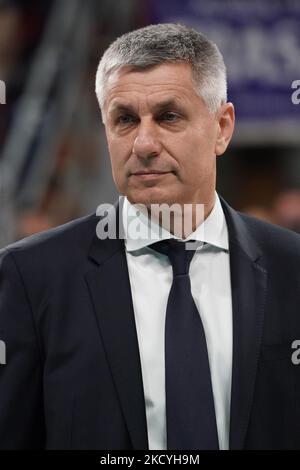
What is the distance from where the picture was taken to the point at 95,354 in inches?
95.1

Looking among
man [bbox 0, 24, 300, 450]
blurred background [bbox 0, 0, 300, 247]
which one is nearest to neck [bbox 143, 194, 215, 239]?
man [bbox 0, 24, 300, 450]

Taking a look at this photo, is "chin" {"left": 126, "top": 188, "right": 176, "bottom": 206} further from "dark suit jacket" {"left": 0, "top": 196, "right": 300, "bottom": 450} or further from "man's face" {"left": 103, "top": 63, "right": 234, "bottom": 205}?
"dark suit jacket" {"left": 0, "top": 196, "right": 300, "bottom": 450}

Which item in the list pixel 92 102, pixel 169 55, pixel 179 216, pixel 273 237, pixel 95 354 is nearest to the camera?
pixel 95 354

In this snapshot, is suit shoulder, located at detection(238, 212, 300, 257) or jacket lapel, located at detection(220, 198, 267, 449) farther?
suit shoulder, located at detection(238, 212, 300, 257)

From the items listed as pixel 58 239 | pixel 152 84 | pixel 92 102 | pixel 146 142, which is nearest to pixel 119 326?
pixel 58 239

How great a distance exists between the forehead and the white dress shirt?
1.05ft

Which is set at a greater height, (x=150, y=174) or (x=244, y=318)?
(x=150, y=174)

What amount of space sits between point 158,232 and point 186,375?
0.41m

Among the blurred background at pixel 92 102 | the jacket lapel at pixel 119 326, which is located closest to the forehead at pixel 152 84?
the jacket lapel at pixel 119 326

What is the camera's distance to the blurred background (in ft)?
22.3

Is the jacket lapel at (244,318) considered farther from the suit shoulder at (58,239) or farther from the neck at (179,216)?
the suit shoulder at (58,239)

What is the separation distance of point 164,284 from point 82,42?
624 cm

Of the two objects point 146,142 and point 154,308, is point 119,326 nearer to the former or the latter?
point 154,308
